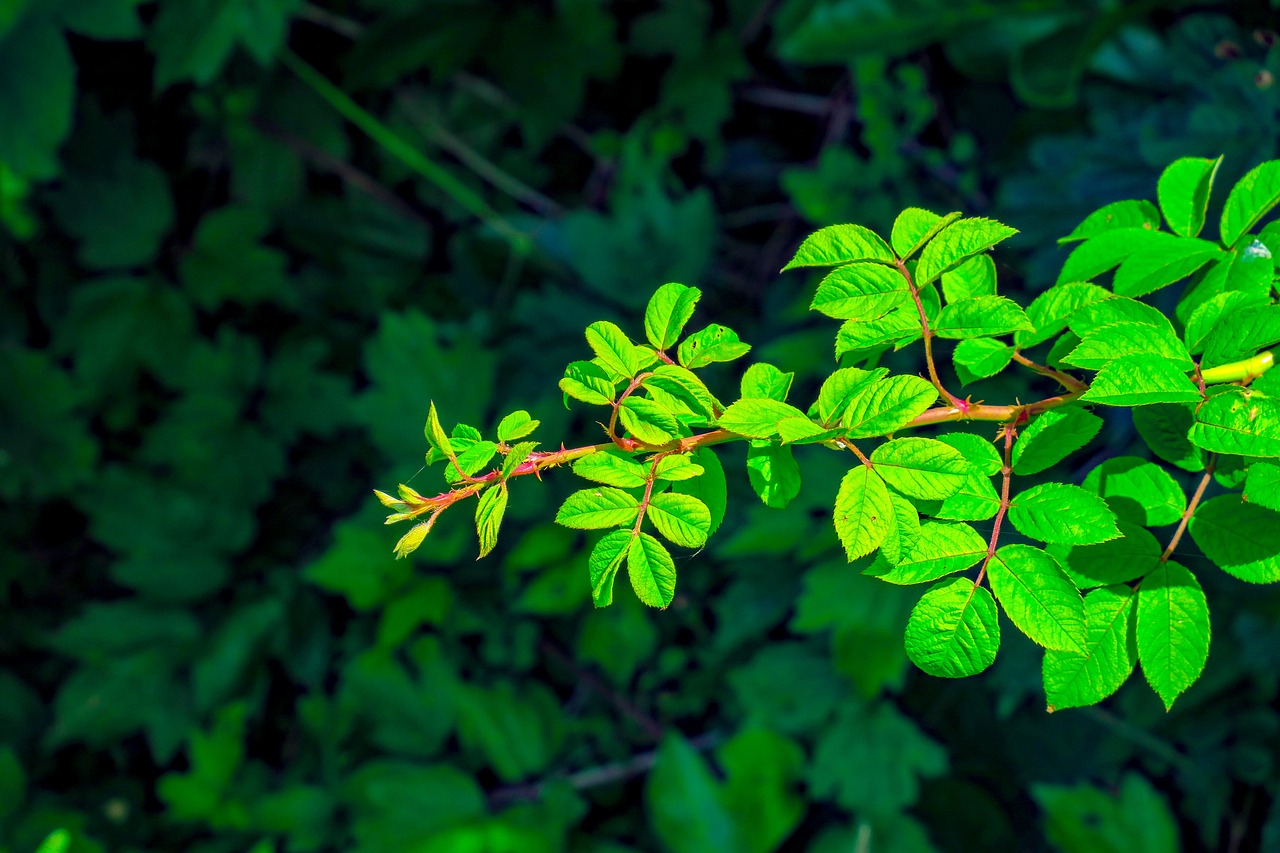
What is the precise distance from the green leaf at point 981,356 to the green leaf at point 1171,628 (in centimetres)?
20

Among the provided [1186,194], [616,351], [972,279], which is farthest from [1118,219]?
[616,351]

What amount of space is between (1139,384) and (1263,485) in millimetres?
129

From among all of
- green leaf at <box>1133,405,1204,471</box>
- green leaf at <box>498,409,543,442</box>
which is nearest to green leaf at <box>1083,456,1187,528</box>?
green leaf at <box>1133,405,1204,471</box>

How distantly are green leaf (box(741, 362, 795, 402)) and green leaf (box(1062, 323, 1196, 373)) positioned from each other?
21 centimetres

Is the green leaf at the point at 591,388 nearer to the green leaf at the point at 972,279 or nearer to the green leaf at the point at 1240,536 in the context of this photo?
the green leaf at the point at 972,279

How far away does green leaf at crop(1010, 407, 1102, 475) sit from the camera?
719 millimetres

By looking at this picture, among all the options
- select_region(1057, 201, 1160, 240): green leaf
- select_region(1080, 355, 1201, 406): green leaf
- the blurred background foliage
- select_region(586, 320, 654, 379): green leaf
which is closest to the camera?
select_region(1080, 355, 1201, 406): green leaf

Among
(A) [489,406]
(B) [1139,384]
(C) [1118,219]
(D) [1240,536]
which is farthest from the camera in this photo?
(A) [489,406]

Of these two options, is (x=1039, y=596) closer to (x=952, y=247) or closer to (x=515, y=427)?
(x=952, y=247)

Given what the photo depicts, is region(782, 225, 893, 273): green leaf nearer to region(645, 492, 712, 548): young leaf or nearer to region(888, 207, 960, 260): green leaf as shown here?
Answer: region(888, 207, 960, 260): green leaf

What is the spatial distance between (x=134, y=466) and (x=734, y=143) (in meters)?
1.79

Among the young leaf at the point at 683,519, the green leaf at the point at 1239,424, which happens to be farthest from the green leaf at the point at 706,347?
the green leaf at the point at 1239,424

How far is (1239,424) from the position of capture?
2.17ft

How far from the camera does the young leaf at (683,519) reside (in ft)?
2.26
